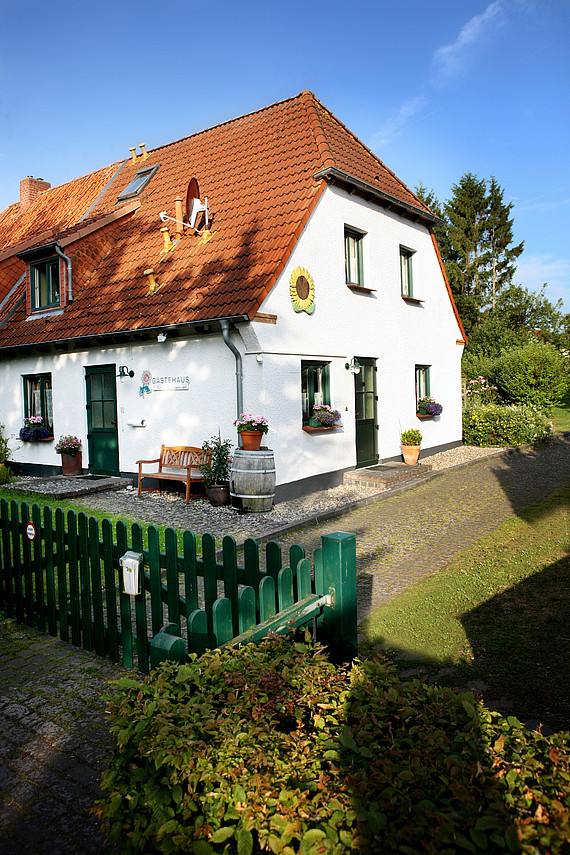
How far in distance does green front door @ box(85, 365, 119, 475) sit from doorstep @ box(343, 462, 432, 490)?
498 cm

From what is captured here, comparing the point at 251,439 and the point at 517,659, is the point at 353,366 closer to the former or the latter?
the point at 251,439

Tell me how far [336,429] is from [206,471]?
3053 mm

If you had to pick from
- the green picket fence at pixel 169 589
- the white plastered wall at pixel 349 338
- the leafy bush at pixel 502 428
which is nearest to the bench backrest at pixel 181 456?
→ the white plastered wall at pixel 349 338

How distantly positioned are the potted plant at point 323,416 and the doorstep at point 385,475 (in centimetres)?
131

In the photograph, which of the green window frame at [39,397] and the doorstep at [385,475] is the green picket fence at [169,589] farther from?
the green window frame at [39,397]

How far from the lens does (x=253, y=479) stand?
9742 mm

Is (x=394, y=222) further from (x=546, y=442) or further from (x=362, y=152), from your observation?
(x=546, y=442)

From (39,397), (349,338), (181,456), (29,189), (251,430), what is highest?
(29,189)

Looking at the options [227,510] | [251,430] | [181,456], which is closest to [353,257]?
[251,430]

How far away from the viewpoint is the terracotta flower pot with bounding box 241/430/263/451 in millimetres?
9859

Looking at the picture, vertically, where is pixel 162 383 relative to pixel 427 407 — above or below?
above

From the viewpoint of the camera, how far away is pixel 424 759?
2.00 metres

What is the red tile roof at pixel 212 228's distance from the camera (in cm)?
1080

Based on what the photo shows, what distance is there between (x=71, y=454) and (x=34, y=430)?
1.44 m
